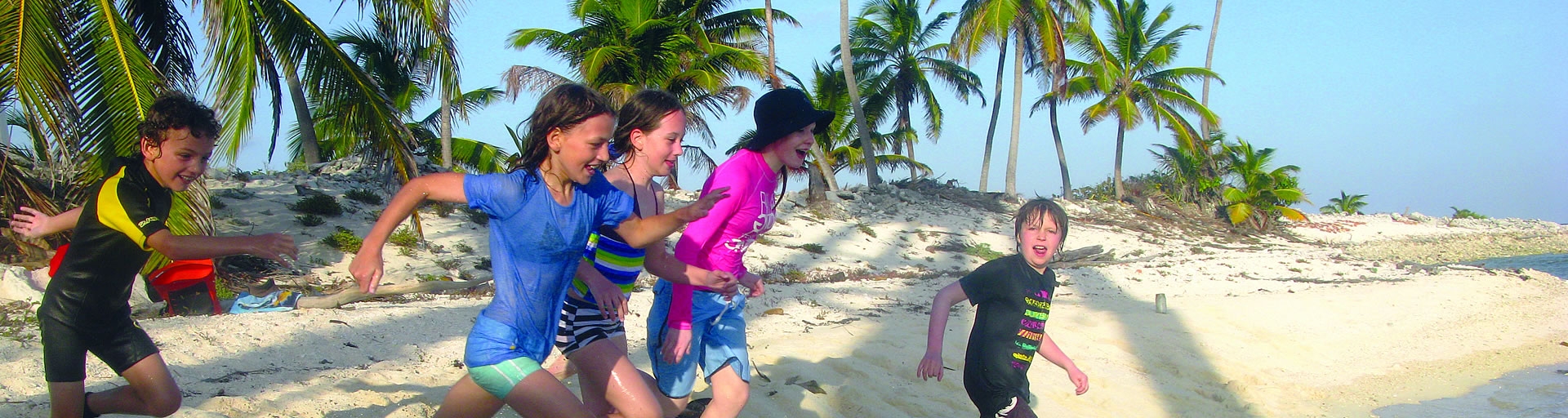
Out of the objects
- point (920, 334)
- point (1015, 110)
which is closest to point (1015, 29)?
point (1015, 110)

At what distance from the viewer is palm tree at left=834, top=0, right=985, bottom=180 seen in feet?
95.2

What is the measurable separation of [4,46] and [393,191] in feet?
14.9

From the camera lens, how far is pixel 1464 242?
28.0 m

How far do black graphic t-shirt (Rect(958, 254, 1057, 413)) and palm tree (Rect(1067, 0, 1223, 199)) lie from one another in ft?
79.2

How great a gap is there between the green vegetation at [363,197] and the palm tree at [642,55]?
5.42 meters

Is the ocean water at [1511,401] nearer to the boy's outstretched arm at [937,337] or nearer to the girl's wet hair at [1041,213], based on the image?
the girl's wet hair at [1041,213]

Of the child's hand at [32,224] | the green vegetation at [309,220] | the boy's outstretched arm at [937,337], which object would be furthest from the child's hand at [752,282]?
the green vegetation at [309,220]

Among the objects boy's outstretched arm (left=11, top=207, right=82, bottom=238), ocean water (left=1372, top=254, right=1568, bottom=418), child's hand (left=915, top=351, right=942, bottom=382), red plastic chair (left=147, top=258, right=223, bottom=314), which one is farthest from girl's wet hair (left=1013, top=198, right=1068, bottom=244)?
red plastic chair (left=147, top=258, right=223, bottom=314)

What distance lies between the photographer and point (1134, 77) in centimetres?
2897

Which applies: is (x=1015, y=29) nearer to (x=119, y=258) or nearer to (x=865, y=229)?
(x=865, y=229)

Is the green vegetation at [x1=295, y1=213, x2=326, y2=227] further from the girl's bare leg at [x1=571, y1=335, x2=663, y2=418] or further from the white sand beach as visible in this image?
the girl's bare leg at [x1=571, y1=335, x2=663, y2=418]

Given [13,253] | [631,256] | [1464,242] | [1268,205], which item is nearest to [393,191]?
[13,253]

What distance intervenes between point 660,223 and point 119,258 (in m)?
1.80

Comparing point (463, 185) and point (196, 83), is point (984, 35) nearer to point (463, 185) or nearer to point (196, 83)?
point (196, 83)
